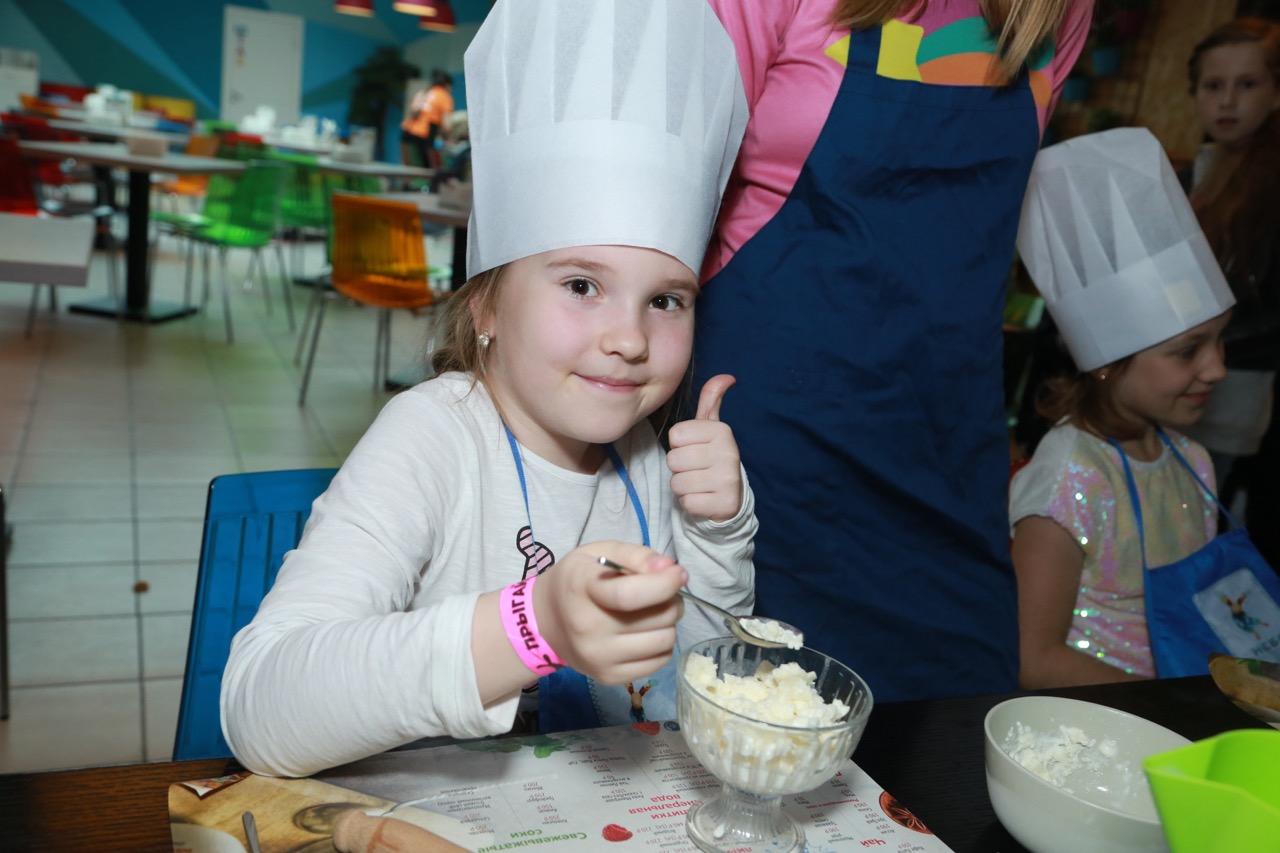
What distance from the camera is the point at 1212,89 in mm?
2664

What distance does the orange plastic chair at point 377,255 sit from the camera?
462 cm

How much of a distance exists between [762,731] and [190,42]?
49.4 ft

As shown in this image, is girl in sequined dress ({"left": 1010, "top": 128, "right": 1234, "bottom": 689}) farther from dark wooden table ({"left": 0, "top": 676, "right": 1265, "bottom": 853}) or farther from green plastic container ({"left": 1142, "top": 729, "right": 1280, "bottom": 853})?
green plastic container ({"left": 1142, "top": 729, "right": 1280, "bottom": 853})

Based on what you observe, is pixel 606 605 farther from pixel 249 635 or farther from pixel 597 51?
pixel 597 51

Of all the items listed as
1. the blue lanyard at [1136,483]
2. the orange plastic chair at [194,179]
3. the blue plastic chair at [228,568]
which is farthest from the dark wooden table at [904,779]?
the orange plastic chair at [194,179]

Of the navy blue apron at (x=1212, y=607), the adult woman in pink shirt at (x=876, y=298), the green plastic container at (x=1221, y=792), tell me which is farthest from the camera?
the navy blue apron at (x=1212, y=607)

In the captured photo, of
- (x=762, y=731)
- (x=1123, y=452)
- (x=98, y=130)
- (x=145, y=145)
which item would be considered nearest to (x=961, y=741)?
(x=762, y=731)

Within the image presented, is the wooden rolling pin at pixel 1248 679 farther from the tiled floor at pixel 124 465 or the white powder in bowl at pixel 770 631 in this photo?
the tiled floor at pixel 124 465

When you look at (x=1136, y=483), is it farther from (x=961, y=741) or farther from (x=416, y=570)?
(x=416, y=570)

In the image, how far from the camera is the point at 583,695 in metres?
1.09

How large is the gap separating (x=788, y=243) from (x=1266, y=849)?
30.6 inches

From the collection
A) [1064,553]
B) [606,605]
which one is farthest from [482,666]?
[1064,553]

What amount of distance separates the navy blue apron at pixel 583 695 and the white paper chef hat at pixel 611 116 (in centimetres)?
30

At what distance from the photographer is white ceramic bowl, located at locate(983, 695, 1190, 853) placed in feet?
2.41
